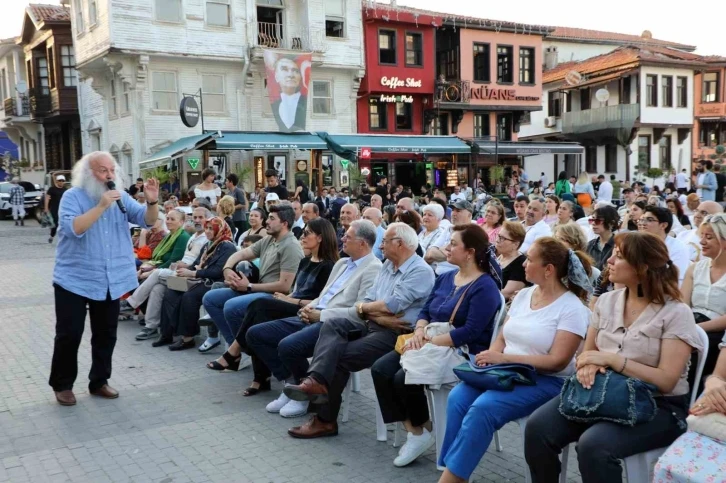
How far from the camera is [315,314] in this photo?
5.44m

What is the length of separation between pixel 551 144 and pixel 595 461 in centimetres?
2838

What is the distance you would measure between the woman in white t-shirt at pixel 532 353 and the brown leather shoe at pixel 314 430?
107cm

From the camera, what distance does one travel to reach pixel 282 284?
6402mm

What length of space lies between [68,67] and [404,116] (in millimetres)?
15819

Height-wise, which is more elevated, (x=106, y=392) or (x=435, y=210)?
(x=435, y=210)

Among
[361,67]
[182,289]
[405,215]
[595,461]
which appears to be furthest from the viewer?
[361,67]

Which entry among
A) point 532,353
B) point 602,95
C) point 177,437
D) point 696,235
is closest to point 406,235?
point 532,353

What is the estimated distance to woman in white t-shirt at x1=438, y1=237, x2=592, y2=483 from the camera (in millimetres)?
3582

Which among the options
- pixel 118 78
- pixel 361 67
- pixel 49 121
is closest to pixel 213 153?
pixel 118 78

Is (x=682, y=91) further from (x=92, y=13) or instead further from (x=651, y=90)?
(x=92, y=13)

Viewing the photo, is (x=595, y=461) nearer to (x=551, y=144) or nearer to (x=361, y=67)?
(x=361, y=67)

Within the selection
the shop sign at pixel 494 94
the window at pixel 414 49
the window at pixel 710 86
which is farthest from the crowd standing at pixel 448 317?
the window at pixel 710 86

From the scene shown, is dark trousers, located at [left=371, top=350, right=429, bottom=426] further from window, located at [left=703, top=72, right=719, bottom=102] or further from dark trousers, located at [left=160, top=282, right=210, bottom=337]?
window, located at [left=703, top=72, right=719, bottom=102]

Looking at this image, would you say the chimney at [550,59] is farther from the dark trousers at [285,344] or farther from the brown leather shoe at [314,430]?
the brown leather shoe at [314,430]
